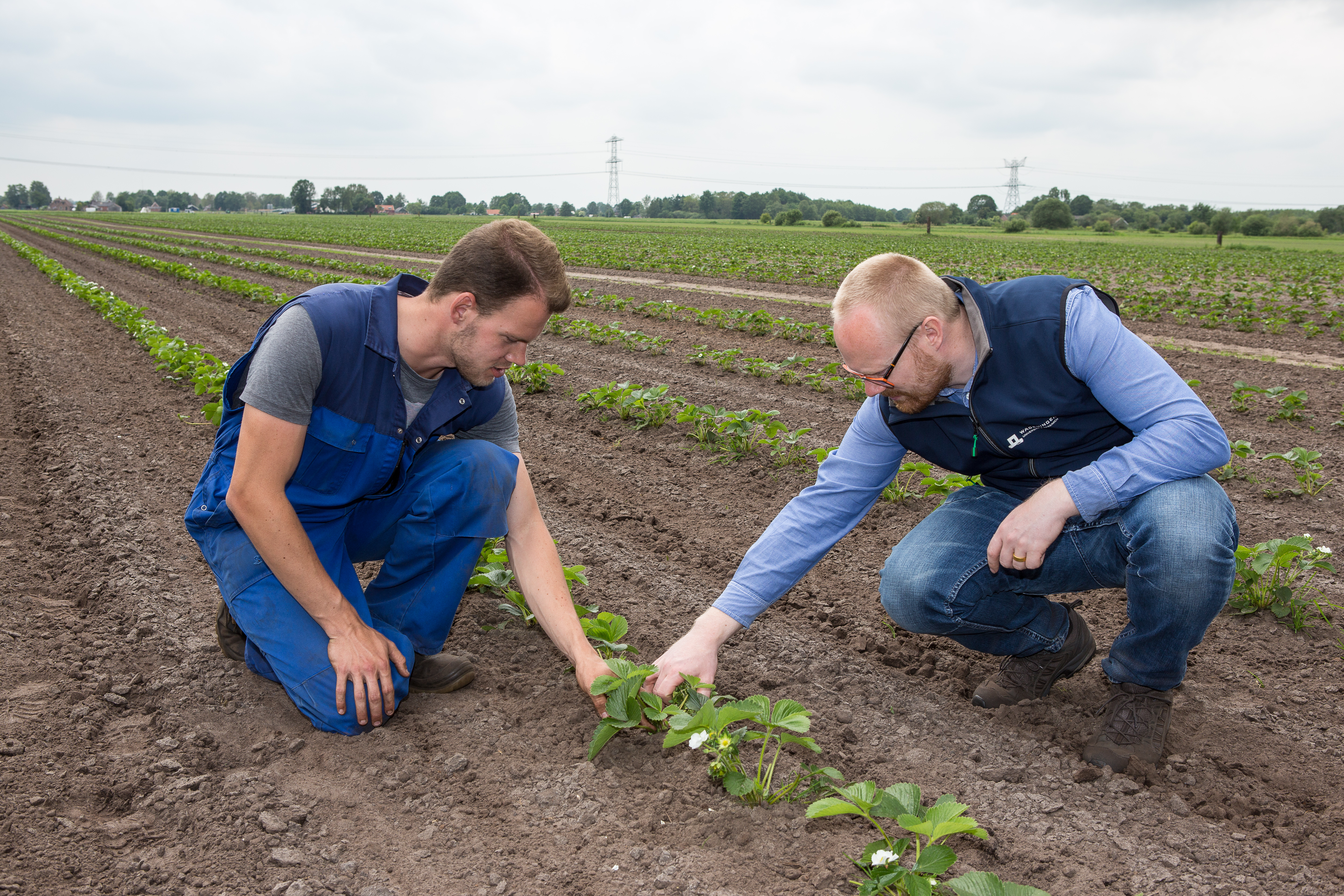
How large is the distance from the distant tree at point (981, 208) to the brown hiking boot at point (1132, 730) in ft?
255

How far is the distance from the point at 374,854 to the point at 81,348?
8416 mm

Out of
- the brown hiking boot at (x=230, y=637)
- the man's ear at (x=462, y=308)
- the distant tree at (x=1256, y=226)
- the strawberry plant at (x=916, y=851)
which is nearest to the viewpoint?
the strawberry plant at (x=916, y=851)

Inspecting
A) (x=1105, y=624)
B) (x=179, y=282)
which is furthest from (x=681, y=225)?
(x=1105, y=624)

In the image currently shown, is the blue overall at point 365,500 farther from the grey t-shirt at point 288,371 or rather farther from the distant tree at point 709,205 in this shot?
the distant tree at point 709,205

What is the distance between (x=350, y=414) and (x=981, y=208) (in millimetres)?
81090

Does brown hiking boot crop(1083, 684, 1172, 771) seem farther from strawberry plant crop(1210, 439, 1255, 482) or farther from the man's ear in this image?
strawberry plant crop(1210, 439, 1255, 482)

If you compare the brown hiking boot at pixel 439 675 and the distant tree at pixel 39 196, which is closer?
the brown hiking boot at pixel 439 675

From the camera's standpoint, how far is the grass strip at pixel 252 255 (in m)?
15.6

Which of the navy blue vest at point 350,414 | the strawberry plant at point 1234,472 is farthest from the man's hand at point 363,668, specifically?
the strawberry plant at point 1234,472

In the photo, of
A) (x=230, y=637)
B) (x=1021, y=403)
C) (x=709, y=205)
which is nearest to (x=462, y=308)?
(x=230, y=637)

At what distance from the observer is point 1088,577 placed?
250 centimetres

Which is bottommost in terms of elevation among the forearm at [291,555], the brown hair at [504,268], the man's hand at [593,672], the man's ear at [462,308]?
the man's hand at [593,672]

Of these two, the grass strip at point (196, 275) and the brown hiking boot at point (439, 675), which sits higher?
the grass strip at point (196, 275)

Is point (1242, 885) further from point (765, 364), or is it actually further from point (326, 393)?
point (765, 364)
